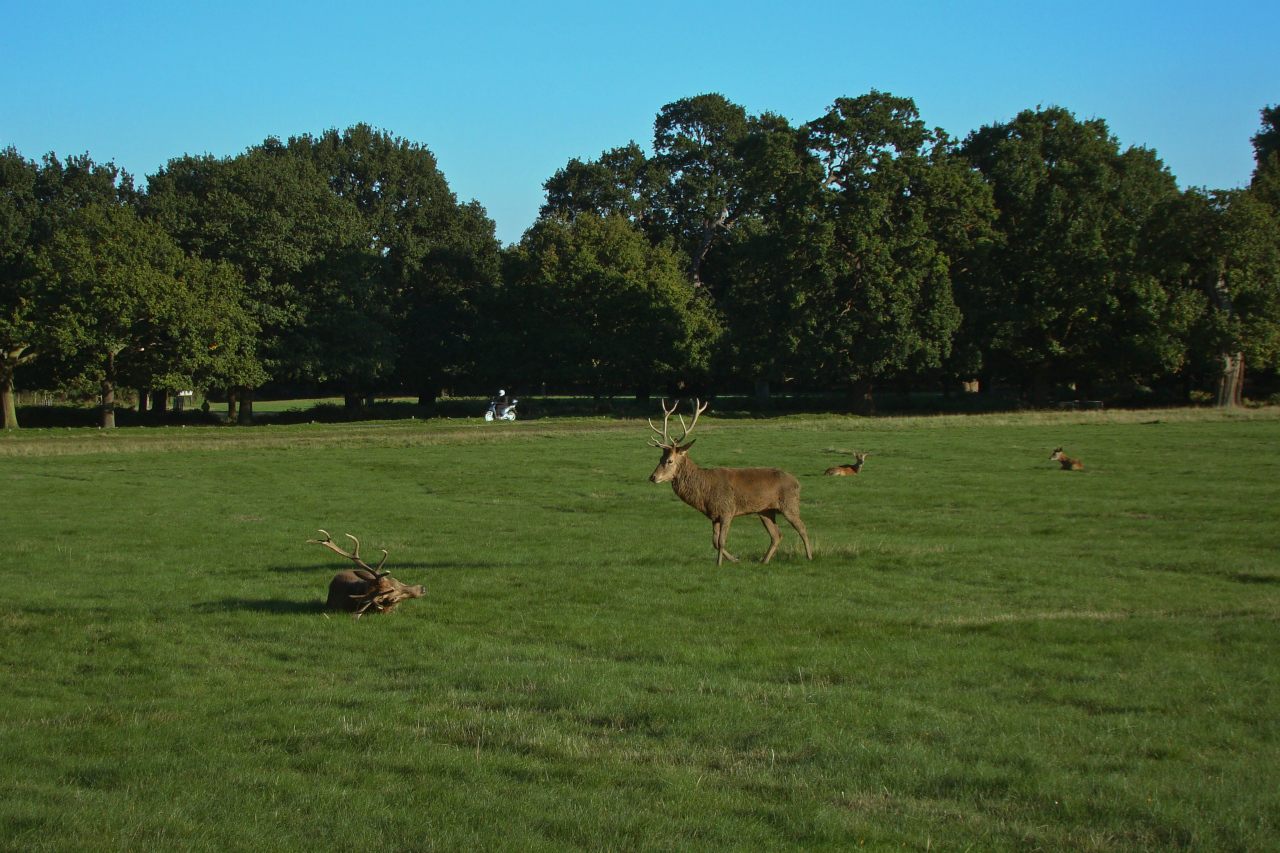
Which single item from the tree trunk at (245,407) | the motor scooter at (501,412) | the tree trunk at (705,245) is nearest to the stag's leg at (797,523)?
the motor scooter at (501,412)

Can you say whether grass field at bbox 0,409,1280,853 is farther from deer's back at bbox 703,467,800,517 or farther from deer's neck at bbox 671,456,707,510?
deer's neck at bbox 671,456,707,510

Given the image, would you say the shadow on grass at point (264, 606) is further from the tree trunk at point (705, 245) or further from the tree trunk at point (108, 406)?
the tree trunk at point (705, 245)

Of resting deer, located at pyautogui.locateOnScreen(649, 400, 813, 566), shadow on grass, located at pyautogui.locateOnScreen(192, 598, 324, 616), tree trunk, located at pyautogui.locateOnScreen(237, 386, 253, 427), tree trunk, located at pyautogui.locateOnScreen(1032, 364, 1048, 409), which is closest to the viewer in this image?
shadow on grass, located at pyautogui.locateOnScreen(192, 598, 324, 616)

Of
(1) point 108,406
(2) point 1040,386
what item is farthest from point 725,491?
(2) point 1040,386

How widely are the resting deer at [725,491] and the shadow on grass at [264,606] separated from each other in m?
4.99

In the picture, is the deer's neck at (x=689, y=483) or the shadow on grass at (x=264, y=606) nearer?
the shadow on grass at (x=264, y=606)

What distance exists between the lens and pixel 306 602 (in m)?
13.6

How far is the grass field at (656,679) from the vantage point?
5.82 meters

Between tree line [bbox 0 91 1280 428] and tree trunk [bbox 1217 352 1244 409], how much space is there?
0.16 m

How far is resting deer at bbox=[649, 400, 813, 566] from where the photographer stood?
1504 centimetres

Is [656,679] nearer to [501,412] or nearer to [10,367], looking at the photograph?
[501,412]

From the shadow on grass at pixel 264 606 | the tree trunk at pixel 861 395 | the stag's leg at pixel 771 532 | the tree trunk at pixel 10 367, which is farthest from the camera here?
the tree trunk at pixel 861 395

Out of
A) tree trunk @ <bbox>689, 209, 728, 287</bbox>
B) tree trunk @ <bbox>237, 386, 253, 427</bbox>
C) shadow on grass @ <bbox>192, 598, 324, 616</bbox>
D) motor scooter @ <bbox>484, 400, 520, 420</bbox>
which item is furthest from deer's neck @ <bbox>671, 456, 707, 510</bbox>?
tree trunk @ <bbox>689, 209, 728, 287</bbox>

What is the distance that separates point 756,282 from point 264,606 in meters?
50.2
